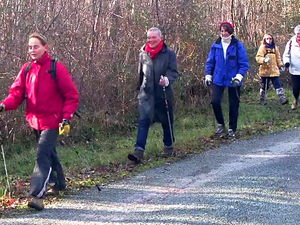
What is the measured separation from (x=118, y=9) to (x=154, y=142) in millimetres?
4100

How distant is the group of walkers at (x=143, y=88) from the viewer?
6039 millimetres

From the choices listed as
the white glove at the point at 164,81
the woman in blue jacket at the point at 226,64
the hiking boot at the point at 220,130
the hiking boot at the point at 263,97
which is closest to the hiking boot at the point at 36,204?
the white glove at the point at 164,81

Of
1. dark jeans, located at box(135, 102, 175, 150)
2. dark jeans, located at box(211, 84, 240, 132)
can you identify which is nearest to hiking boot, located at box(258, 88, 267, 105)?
dark jeans, located at box(211, 84, 240, 132)

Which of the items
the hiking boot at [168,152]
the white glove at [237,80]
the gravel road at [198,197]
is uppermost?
the white glove at [237,80]

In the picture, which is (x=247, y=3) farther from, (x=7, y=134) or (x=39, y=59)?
(x=39, y=59)

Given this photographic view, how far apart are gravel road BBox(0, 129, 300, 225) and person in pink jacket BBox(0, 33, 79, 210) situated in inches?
21.2

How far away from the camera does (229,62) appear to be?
9680 mm

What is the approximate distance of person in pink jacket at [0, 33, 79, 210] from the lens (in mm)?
6016

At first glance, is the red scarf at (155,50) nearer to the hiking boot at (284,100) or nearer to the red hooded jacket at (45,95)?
the red hooded jacket at (45,95)

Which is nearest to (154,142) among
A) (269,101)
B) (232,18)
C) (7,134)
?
(7,134)

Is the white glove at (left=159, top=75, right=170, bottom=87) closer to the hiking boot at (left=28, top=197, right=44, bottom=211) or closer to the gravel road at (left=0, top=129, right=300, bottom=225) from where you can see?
the gravel road at (left=0, top=129, right=300, bottom=225)

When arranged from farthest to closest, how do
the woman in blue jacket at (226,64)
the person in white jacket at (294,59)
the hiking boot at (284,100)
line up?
the hiking boot at (284,100), the person in white jacket at (294,59), the woman in blue jacket at (226,64)

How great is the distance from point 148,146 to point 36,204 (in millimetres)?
3477

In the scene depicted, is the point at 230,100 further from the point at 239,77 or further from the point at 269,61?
the point at 269,61
